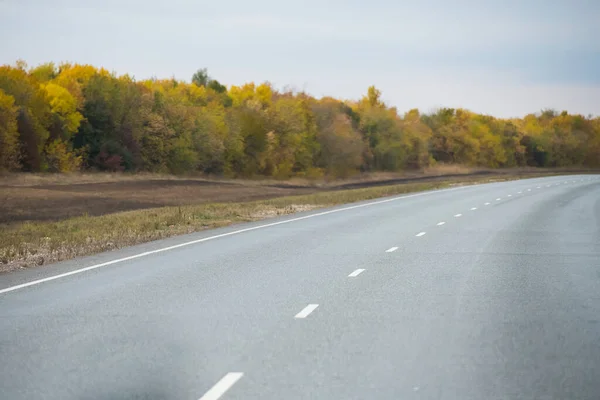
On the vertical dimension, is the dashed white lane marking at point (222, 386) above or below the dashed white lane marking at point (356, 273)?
above

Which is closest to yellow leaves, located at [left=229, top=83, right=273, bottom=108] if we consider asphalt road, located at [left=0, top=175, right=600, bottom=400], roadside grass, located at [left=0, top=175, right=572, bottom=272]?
roadside grass, located at [left=0, top=175, right=572, bottom=272]

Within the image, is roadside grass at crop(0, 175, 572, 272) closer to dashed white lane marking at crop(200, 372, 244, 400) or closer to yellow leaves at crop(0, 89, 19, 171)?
dashed white lane marking at crop(200, 372, 244, 400)

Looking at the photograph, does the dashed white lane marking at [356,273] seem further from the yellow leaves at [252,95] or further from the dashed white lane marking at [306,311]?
the yellow leaves at [252,95]

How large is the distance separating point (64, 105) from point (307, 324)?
67748mm

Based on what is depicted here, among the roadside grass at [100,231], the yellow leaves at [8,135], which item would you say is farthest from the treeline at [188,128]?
the roadside grass at [100,231]

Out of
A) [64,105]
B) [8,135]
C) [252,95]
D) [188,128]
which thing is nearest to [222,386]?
[8,135]

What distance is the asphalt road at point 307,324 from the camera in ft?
22.5

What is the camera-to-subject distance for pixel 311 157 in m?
97.3

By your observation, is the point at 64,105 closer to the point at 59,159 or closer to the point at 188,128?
the point at 59,159

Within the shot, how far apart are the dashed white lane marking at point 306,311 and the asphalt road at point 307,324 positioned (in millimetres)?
36

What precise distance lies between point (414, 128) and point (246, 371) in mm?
124659

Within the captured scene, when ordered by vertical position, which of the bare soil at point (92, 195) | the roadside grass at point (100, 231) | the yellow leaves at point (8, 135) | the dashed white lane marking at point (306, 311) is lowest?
the bare soil at point (92, 195)

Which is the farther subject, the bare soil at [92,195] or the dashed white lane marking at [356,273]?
the bare soil at [92,195]

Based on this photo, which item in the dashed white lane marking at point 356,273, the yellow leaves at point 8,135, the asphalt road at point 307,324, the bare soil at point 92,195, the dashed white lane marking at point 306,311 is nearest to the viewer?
the asphalt road at point 307,324
